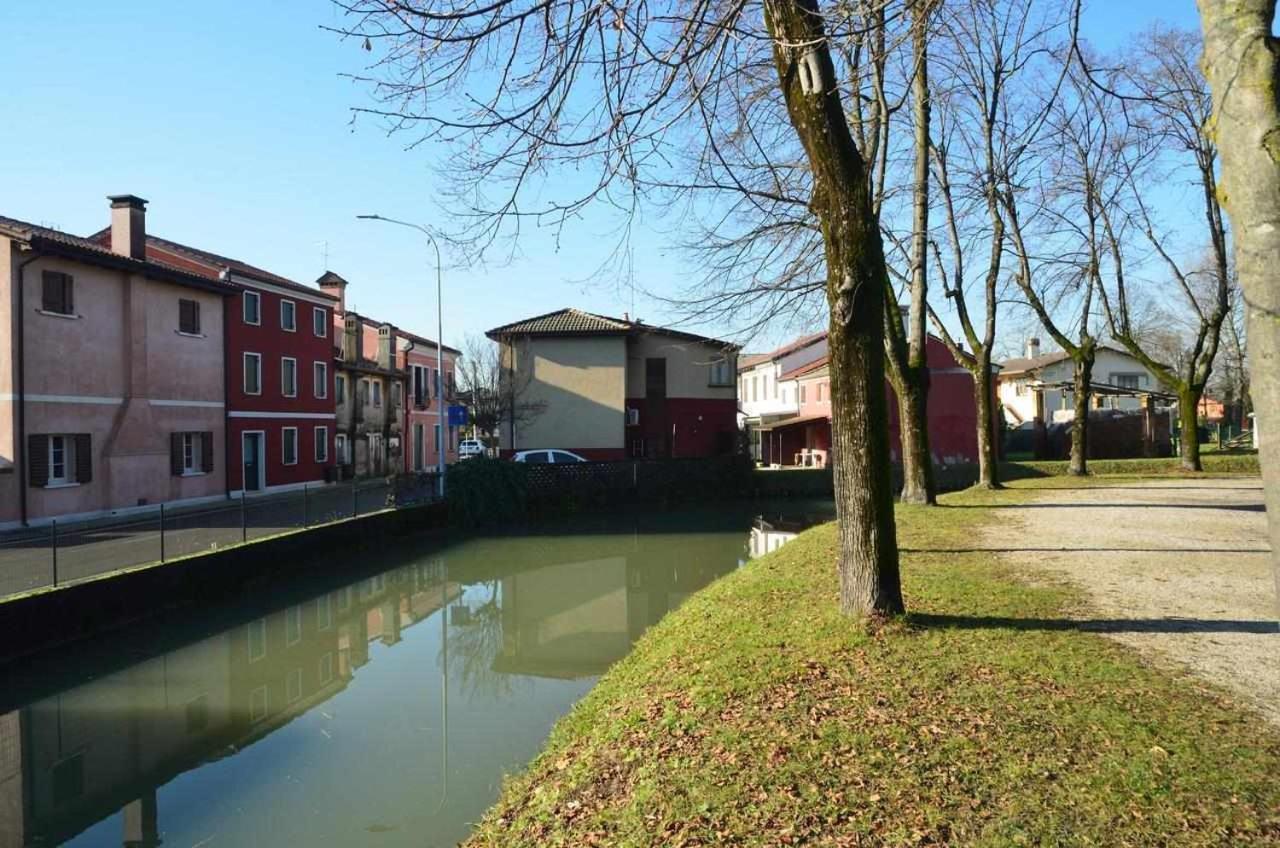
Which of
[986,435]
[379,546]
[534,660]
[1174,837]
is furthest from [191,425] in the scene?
[1174,837]

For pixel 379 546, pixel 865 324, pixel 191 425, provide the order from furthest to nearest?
pixel 191 425
pixel 379 546
pixel 865 324

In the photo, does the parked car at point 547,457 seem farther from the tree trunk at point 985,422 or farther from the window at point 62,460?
the tree trunk at point 985,422

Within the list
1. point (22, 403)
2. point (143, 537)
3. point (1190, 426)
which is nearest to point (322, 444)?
point (22, 403)

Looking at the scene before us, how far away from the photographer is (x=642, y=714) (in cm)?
616

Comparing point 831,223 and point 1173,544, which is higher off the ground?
point 831,223

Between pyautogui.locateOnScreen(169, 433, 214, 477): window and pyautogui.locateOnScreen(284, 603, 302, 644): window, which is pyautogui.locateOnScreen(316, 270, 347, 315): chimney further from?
pyautogui.locateOnScreen(284, 603, 302, 644): window

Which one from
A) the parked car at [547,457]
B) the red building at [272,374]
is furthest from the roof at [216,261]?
the parked car at [547,457]

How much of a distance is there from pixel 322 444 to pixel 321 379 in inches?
109

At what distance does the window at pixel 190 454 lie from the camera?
2491 cm

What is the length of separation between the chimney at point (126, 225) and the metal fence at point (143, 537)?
804cm

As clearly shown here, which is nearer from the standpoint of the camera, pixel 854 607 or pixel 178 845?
pixel 178 845

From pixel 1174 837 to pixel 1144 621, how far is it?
440cm

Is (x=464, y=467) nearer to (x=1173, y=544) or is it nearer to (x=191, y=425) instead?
(x=191, y=425)

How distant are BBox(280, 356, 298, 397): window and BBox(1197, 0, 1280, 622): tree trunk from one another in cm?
3230
